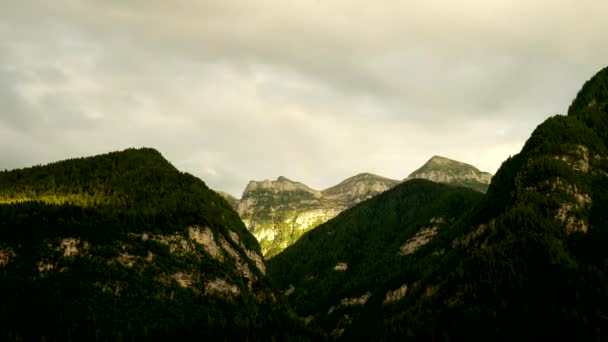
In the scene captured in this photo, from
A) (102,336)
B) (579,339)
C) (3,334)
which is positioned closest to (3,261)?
(3,334)

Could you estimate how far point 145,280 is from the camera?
199125mm

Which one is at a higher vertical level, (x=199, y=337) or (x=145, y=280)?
(x=145, y=280)

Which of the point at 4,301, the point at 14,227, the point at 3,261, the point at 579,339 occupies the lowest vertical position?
the point at 579,339

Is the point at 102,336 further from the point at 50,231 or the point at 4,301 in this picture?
the point at 50,231

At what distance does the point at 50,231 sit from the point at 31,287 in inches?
1213

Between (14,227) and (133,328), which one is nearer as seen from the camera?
(133,328)

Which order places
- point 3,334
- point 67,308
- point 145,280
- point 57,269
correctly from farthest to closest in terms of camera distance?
1. point 145,280
2. point 57,269
3. point 67,308
4. point 3,334

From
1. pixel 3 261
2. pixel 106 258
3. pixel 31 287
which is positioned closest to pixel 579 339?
pixel 106 258

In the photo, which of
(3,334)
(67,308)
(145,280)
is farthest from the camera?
(145,280)

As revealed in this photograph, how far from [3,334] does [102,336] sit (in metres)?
28.6

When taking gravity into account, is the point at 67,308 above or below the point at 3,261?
below

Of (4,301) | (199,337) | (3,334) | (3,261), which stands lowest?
(199,337)

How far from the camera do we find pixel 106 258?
654 feet

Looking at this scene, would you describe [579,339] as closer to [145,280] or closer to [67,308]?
[145,280]
